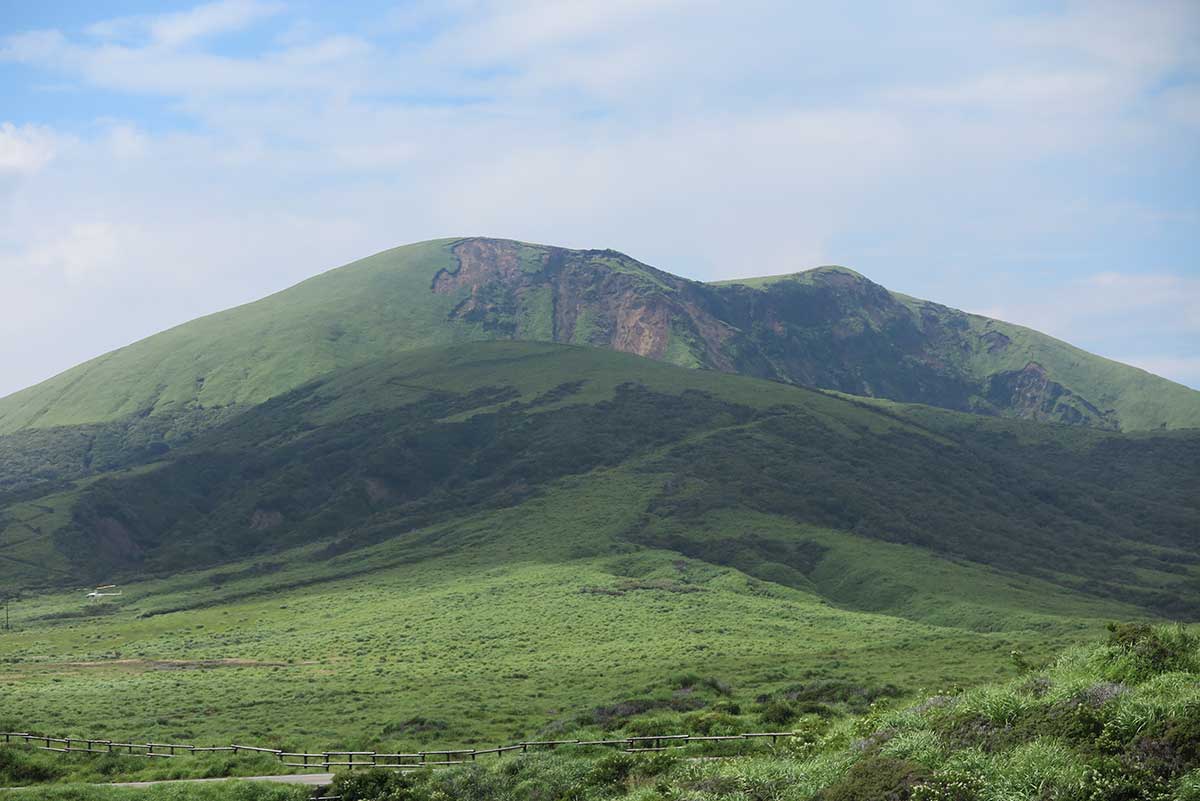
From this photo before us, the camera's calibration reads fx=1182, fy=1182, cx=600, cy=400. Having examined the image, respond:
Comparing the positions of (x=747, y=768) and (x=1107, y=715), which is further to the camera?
(x=747, y=768)

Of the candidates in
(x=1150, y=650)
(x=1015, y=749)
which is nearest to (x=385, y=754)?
(x=1015, y=749)

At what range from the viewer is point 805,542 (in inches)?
7151

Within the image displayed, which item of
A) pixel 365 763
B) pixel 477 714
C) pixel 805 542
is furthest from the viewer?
pixel 805 542

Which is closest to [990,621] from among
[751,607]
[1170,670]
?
[751,607]

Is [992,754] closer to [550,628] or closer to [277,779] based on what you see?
[277,779]

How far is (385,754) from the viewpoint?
47.2 m

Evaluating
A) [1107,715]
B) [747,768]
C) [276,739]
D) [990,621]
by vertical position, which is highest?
[1107,715]

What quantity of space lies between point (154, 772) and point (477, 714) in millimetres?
28991

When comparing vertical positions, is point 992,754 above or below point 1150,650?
below

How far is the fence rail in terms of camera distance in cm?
4528

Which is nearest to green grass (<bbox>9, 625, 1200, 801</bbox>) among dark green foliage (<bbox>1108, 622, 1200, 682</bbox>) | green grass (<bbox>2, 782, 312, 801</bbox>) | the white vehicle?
dark green foliage (<bbox>1108, 622, 1200, 682</bbox>)

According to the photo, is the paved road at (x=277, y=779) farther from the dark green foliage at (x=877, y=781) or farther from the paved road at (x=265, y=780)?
the dark green foliage at (x=877, y=781)

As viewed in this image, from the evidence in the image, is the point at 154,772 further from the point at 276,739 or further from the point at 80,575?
the point at 80,575

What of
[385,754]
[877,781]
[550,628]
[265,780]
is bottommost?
[550,628]
